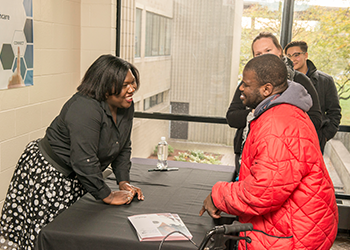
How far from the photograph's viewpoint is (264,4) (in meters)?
3.46

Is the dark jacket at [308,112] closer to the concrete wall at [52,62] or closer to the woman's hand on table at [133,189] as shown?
the woman's hand on table at [133,189]

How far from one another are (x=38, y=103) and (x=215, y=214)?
1917mm

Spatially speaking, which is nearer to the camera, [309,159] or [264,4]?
[309,159]

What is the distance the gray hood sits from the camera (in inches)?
50.3

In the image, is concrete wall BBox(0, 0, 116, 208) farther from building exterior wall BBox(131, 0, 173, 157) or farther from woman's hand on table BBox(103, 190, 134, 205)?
woman's hand on table BBox(103, 190, 134, 205)

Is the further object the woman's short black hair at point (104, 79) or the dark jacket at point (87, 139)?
the woman's short black hair at point (104, 79)

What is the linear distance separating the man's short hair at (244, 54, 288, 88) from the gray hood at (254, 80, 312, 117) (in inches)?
1.5

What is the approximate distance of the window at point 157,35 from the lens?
3.71 metres

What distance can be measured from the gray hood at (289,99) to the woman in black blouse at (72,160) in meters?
0.82

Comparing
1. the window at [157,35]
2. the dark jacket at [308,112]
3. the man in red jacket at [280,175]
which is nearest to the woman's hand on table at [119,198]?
the man in red jacket at [280,175]

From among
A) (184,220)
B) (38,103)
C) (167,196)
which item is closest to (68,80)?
(38,103)

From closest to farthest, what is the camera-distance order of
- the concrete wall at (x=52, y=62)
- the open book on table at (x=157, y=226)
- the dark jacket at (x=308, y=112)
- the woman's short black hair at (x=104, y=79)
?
the open book on table at (x=157, y=226) → the woman's short black hair at (x=104, y=79) → the dark jacket at (x=308, y=112) → the concrete wall at (x=52, y=62)

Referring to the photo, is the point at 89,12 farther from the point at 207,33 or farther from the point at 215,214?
the point at 215,214

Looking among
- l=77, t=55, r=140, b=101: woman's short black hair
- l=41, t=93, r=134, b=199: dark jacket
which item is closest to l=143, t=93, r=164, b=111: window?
l=41, t=93, r=134, b=199: dark jacket
